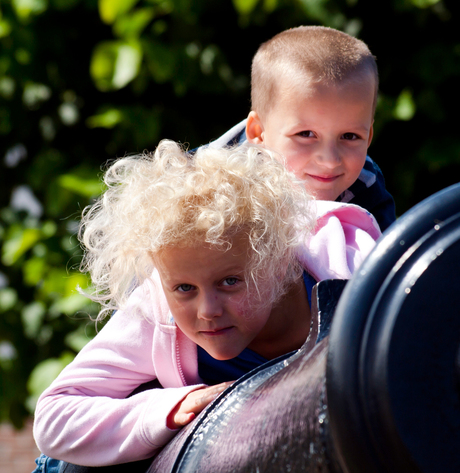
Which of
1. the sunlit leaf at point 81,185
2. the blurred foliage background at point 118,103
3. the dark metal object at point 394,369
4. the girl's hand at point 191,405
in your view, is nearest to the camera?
the dark metal object at point 394,369

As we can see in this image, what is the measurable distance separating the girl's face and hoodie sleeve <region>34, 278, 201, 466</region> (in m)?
0.09

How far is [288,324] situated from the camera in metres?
1.23

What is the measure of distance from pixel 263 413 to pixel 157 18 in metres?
2.61

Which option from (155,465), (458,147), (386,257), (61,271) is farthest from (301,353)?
(61,271)

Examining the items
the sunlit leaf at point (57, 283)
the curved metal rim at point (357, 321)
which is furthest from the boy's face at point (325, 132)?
the sunlit leaf at point (57, 283)

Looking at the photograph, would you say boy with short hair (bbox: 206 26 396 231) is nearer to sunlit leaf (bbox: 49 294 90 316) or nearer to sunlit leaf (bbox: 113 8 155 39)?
sunlit leaf (bbox: 113 8 155 39)

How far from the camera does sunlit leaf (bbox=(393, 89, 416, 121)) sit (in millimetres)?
2826

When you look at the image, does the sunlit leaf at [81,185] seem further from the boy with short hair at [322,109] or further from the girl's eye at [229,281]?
the girl's eye at [229,281]

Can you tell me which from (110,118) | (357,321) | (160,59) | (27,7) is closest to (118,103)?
(110,118)

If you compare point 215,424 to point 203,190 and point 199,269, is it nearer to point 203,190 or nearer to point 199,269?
point 199,269

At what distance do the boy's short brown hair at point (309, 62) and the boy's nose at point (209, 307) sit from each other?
1.93 feet

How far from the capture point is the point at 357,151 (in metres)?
1.49

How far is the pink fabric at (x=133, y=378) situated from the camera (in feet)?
3.74

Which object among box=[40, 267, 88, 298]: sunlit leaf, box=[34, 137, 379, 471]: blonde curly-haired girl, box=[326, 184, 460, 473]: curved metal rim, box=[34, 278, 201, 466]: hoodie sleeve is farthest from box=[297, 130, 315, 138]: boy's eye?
box=[40, 267, 88, 298]: sunlit leaf
